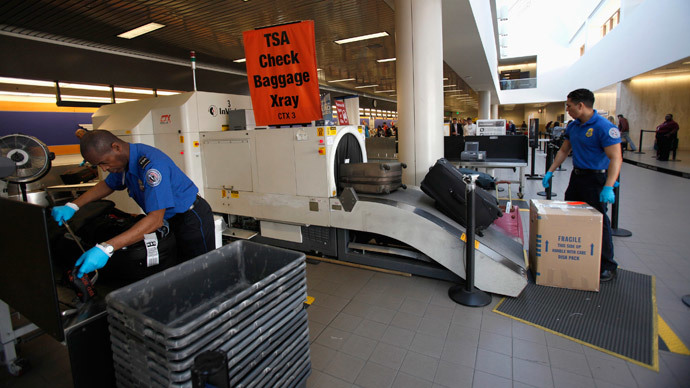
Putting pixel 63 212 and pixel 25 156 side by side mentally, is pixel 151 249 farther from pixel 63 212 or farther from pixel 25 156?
pixel 25 156

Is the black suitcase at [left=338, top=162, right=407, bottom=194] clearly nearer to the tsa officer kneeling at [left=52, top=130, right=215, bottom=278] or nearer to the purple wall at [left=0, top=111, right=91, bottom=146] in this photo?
the tsa officer kneeling at [left=52, top=130, right=215, bottom=278]

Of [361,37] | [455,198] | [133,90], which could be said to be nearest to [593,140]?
[455,198]

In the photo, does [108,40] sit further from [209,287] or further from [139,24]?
[209,287]

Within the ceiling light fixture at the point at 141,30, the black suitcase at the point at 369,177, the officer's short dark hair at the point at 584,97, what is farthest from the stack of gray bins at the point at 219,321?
the ceiling light fixture at the point at 141,30

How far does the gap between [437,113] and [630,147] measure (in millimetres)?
16110

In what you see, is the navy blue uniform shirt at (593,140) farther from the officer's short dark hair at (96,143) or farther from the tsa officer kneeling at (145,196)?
the officer's short dark hair at (96,143)

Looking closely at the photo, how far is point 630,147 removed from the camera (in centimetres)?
1577

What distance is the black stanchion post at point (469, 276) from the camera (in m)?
2.96

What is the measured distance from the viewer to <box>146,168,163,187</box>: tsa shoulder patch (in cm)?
204

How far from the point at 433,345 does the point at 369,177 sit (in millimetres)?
1886

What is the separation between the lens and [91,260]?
166cm

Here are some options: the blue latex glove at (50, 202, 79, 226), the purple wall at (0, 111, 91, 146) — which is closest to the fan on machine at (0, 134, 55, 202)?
the blue latex glove at (50, 202, 79, 226)

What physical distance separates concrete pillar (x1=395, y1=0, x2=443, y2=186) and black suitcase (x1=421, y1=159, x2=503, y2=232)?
1.36 m

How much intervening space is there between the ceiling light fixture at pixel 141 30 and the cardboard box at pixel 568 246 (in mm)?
7606
